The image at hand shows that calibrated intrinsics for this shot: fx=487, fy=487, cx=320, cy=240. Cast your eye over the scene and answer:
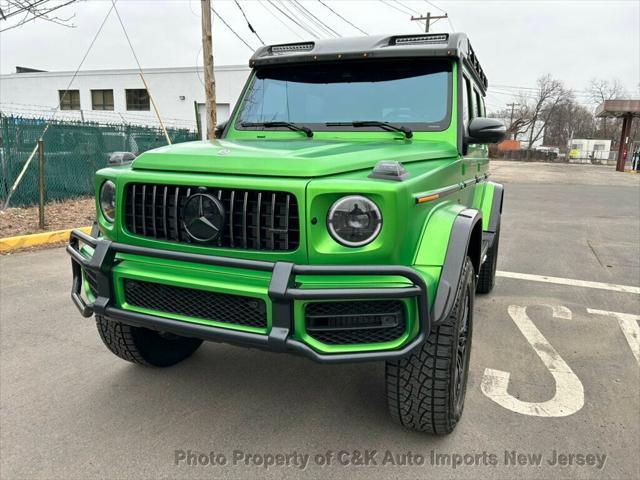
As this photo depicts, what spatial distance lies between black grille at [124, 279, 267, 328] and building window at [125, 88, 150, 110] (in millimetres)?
28161

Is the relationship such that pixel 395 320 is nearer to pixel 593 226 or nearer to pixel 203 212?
pixel 203 212

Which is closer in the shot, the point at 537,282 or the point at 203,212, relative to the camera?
the point at 203,212

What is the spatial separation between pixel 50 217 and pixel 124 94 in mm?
22990

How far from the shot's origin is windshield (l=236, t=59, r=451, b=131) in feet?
10.5

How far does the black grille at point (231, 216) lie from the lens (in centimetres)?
214

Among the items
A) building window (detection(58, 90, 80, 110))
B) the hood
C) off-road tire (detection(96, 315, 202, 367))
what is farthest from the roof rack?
building window (detection(58, 90, 80, 110))

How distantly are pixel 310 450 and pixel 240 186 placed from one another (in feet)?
4.60

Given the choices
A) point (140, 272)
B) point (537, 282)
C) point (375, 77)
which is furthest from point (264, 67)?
point (537, 282)

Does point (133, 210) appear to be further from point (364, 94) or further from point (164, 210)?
point (364, 94)

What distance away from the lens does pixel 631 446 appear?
8.43 ft

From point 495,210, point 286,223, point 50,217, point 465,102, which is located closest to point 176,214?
point 286,223

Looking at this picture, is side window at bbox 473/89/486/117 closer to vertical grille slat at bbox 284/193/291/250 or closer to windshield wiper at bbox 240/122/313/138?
windshield wiper at bbox 240/122/313/138

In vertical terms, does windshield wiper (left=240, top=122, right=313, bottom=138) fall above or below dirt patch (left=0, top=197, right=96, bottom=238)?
above

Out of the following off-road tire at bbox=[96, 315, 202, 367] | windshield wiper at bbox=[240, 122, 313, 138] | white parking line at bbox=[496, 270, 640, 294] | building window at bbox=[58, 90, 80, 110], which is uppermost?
building window at bbox=[58, 90, 80, 110]
